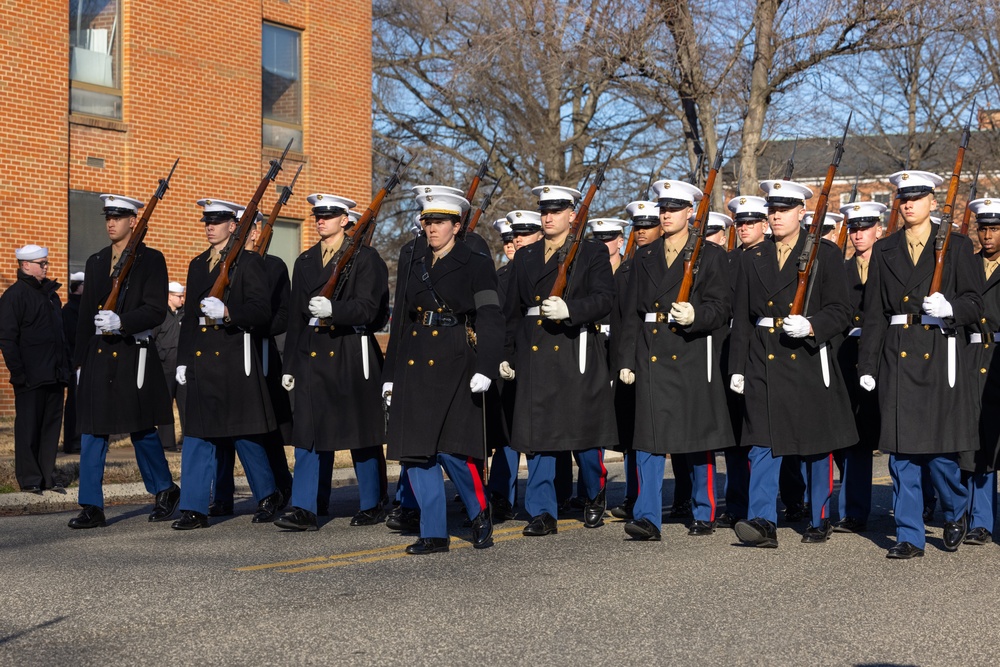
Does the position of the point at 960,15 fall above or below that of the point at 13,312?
above

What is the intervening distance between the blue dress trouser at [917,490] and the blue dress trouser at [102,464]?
4.83 meters

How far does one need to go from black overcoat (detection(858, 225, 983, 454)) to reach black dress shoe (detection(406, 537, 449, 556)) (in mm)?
2660

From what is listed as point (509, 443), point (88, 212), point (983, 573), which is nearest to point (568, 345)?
point (509, 443)

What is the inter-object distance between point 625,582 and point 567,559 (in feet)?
2.54

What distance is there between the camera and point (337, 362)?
8969mm

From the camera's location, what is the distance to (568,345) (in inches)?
346

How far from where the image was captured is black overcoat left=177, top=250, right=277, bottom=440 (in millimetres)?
9172

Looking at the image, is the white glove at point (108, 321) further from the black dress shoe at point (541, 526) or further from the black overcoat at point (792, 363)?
the black overcoat at point (792, 363)

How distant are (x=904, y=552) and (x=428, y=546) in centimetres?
271

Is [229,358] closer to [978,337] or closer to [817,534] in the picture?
[817,534]

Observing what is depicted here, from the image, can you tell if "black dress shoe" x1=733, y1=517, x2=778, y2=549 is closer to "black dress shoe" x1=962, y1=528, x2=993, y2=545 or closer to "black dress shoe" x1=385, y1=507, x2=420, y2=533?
"black dress shoe" x1=962, y1=528, x2=993, y2=545

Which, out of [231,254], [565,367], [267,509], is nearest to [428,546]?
[565,367]

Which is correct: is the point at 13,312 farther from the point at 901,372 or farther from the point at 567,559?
the point at 901,372

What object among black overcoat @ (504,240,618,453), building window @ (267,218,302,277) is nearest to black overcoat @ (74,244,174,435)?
black overcoat @ (504,240,618,453)
